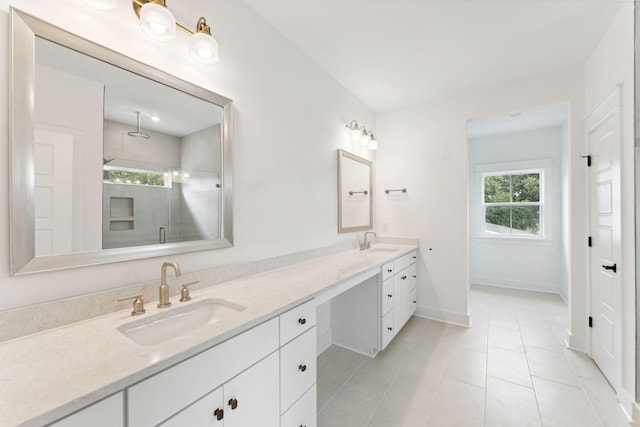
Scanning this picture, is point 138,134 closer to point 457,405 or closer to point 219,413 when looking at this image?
point 219,413

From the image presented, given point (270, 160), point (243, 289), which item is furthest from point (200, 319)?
point (270, 160)

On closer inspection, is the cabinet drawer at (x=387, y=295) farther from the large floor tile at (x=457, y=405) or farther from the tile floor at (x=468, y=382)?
the large floor tile at (x=457, y=405)

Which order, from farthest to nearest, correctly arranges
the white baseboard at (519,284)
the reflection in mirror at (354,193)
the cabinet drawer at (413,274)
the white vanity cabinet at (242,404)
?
the white baseboard at (519,284)
the cabinet drawer at (413,274)
the reflection in mirror at (354,193)
the white vanity cabinet at (242,404)

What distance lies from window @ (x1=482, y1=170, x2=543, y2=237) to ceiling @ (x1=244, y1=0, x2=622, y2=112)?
8.00ft

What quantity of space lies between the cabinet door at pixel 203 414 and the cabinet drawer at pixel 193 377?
0.02m

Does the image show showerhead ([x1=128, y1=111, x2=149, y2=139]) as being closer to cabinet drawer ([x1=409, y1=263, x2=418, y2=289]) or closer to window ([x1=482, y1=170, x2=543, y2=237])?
cabinet drawer ([x1=409, y1=263, x2=418, y2=289])

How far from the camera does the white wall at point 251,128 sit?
1.03 m

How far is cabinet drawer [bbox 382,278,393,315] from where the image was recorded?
7.75ft

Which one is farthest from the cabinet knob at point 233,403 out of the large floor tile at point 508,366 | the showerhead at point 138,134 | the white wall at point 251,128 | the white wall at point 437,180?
the white wall at point 437,180

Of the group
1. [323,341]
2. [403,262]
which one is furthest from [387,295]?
[323,341]

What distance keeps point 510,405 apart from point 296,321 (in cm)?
166

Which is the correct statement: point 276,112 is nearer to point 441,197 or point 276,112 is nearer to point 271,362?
point 271,362

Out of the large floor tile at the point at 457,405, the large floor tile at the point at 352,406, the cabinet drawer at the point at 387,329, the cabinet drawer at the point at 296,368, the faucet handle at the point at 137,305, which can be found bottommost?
the large floor tile at the point at 352,406

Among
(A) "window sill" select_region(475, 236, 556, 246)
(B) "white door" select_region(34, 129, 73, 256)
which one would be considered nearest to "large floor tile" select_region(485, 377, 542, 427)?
(B) "white door" select_region(34, 129, 73, 256)
